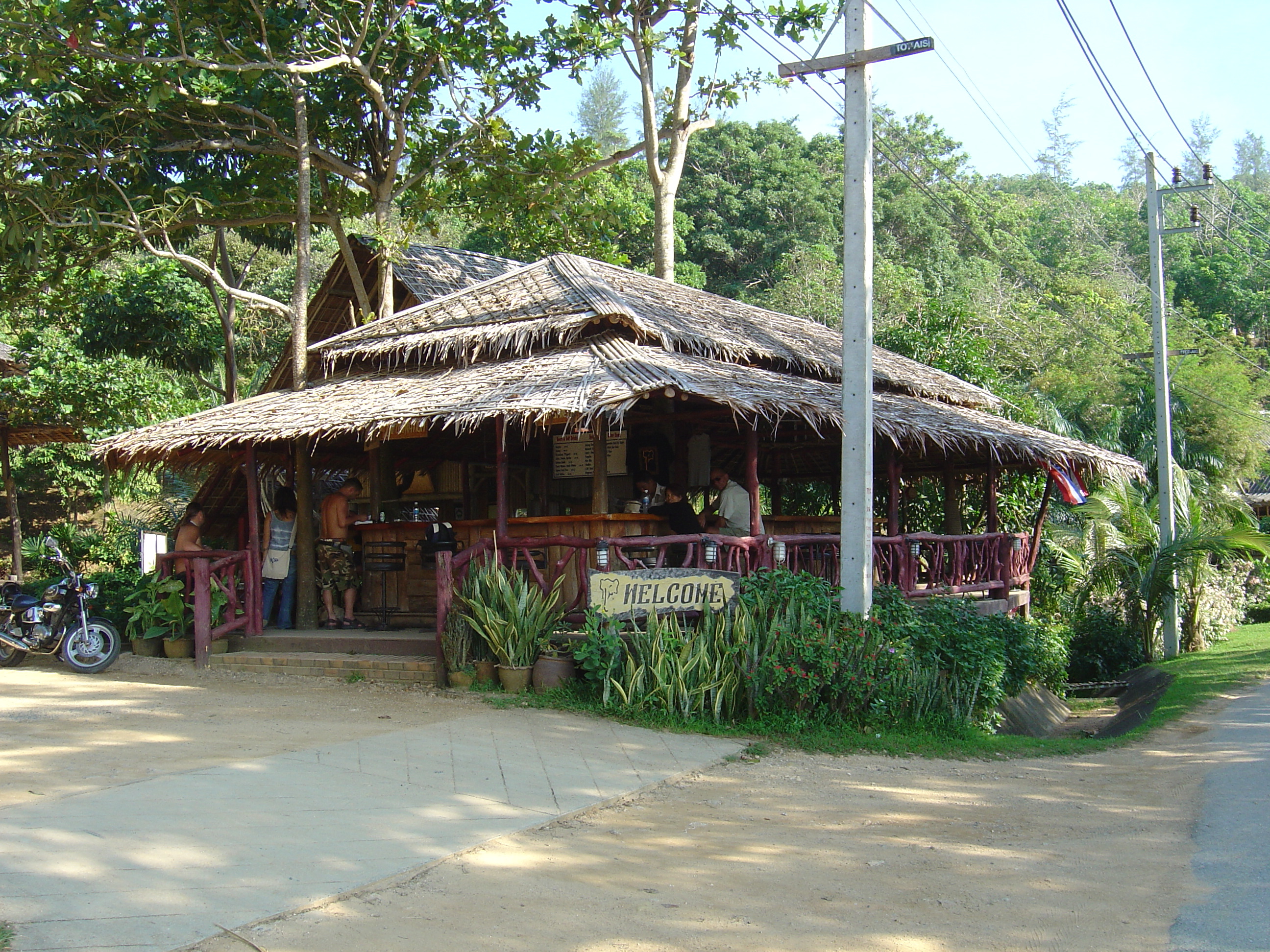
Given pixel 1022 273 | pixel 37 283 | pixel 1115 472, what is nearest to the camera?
pixel 1115 472

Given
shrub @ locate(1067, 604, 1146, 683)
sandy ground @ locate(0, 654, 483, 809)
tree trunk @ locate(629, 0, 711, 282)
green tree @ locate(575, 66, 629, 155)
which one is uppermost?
green tree @ locate(575, 66, 629, 155)

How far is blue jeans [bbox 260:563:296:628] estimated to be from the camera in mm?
12703

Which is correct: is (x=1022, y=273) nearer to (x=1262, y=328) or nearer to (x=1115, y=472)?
(x=1262, y=328)

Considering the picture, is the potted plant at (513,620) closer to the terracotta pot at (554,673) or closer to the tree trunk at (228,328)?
the terracotta pot at (554,673)

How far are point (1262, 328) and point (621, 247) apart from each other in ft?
89.8

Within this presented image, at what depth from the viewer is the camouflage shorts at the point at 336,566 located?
12.2 m

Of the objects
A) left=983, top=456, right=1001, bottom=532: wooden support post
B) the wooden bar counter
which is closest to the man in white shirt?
the wooden bar counter

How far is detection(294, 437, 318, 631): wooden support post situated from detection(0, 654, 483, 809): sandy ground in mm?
1620

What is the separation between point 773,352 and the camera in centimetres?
1358

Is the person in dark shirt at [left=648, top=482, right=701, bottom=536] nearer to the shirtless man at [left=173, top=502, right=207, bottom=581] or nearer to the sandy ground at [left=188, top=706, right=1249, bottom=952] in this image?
the sandy ground at [left=188, top=706, right=1249, bottom=952]

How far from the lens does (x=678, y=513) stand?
1114 cm

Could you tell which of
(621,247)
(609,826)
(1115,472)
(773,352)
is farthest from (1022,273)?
(609,826)

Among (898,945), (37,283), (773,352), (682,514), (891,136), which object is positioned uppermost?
(891,136)

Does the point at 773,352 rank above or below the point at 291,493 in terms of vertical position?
above
